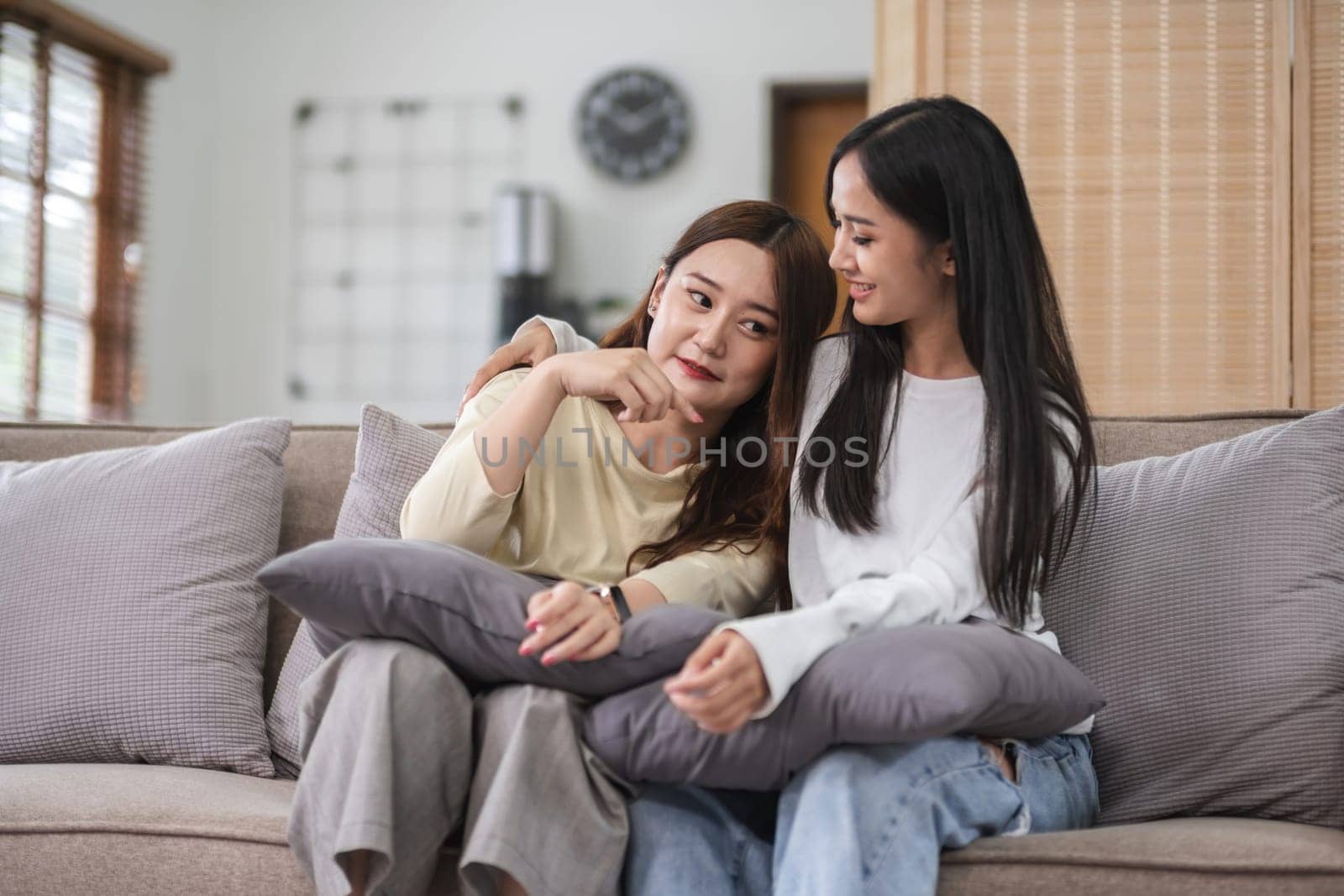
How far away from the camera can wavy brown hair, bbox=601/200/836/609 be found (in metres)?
1.59

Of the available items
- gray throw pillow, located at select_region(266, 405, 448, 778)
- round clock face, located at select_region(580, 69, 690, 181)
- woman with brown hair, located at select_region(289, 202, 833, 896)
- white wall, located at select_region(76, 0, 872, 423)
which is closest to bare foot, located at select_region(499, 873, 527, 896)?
woman with brown hair, located at select_region(289, 202, 833, 896)

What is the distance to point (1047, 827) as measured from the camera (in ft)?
4.28

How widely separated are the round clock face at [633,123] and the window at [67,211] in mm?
1676

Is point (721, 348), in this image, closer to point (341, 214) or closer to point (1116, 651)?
point (1116, 651)

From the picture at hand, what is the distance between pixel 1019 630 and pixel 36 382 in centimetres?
418

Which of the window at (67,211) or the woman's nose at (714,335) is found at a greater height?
the window at (67,211)

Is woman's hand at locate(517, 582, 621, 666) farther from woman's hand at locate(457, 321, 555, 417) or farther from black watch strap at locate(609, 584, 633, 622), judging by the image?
woman's hand at locate(457, 321, 555, 417)

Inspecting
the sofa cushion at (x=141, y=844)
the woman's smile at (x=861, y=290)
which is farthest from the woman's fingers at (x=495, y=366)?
the sofa cushion at (x=141, y=844)

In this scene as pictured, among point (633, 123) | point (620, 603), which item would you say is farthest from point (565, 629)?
point (633, 123)

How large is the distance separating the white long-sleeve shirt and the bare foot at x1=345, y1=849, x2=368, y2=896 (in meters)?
0.48

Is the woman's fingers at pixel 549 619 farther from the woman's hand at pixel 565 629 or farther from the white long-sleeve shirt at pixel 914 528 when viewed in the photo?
the white long-sleeve shirt at pixel 914 528

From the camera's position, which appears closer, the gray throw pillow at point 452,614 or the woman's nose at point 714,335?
the gray throw pillow at point 452,614

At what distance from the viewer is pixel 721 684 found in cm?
110

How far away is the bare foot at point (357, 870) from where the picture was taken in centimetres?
116
